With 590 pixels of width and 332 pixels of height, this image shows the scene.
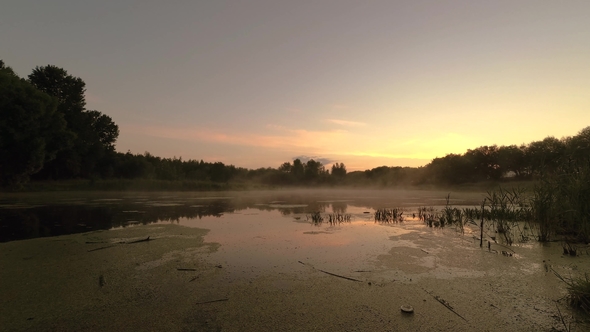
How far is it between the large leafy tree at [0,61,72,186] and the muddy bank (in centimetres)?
1956

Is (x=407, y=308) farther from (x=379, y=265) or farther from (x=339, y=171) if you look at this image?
(x=339, y=171)

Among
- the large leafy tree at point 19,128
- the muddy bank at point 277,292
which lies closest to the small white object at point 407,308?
the muddy bank at point 277,292

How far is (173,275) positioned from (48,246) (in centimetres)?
409

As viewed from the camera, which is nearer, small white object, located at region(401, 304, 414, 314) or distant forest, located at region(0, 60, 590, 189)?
small white object, located at region(401, 304, 414, 314)

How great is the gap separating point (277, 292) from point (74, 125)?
38.9 metres

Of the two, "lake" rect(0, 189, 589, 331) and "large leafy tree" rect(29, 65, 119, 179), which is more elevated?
"large leafy tree" rect(29, 65, 119, 179)

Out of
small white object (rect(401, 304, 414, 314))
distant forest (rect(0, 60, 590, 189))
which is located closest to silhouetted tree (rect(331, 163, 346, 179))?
distant forest (rect(0, 60, 590, 189))

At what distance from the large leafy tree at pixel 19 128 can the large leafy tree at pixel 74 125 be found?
27.6ft

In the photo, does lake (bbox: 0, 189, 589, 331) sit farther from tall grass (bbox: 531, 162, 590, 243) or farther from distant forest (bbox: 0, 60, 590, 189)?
distant forest (bbox: 0, 60, 590, 189)

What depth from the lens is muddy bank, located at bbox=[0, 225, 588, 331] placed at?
122 inches

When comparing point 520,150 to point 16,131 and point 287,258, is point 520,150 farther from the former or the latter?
point 16,131

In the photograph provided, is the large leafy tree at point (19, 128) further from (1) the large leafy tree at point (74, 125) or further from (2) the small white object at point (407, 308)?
(2) the small white object at point (407, 308)

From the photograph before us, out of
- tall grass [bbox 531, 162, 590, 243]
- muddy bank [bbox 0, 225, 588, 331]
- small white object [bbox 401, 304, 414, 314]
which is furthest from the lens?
tall grass [bbox 531, 162, 590, 243]

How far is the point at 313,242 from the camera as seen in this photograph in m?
7.25
